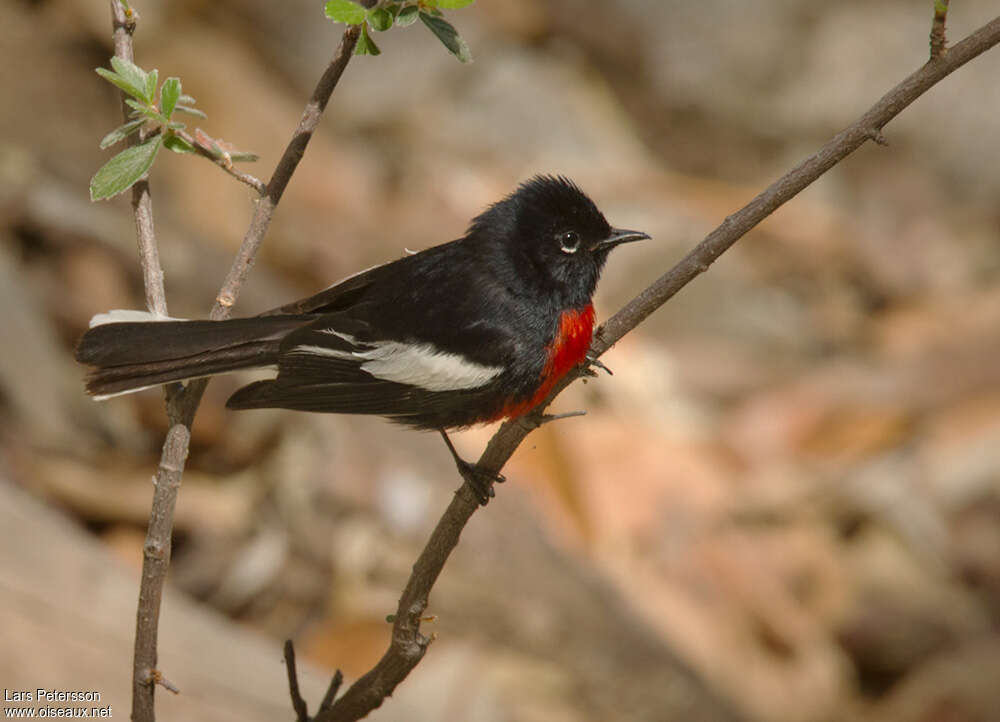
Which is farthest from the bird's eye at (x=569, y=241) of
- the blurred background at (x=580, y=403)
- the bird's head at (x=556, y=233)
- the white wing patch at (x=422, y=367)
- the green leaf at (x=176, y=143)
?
the blurred background at (x=580, y=403)

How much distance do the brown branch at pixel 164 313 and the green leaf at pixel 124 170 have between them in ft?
0.51

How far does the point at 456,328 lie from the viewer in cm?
261

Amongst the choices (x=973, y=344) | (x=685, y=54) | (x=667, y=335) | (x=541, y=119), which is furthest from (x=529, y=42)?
(x=973, y=344)

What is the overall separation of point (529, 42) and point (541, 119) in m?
0.61

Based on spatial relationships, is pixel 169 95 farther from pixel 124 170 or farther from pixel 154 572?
pixel 154 572

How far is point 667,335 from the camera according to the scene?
8469 mm

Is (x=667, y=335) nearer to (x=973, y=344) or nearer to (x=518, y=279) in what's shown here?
(x=973, y=344)

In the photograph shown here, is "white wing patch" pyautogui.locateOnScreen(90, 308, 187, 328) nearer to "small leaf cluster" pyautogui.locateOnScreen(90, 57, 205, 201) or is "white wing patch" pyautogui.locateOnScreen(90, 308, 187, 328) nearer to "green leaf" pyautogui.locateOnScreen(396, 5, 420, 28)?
"small leaf cluster" pyautogui.locateOnScreen(90, 57, 205, 201)

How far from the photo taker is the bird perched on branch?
95.3 inches

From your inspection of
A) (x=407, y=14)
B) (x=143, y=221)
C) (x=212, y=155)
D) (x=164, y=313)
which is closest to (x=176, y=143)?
(x=212, y=155)

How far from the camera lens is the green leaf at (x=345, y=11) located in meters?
1.66

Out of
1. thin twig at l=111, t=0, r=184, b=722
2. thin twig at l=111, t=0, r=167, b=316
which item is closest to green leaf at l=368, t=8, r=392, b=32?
thin twig at l=111, t=0, r=167, b=316

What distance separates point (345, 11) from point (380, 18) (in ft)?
0.19

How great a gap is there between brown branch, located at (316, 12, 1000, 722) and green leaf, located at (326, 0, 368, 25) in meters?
0.60
